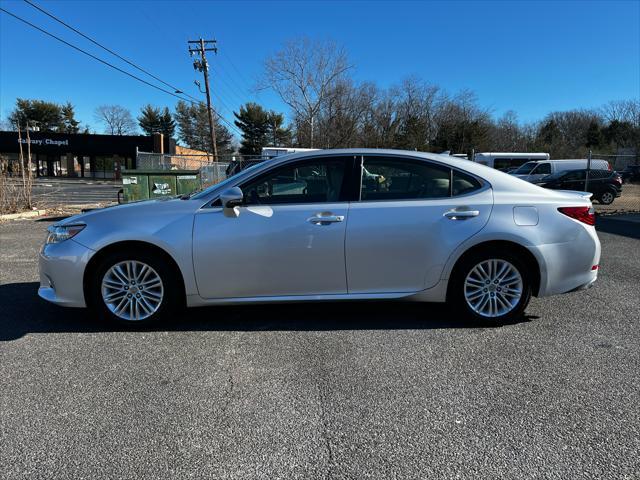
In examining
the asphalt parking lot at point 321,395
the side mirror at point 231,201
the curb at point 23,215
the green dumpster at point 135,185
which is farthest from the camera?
the green dumpster at point 135,185

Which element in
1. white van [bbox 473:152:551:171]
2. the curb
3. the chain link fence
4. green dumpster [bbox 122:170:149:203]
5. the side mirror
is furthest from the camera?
white van [bbox 473:152:551:171]

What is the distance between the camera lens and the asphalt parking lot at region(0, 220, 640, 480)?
2.42 metres

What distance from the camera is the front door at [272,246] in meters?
4.09

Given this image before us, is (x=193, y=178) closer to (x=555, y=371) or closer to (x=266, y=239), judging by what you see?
(x=266, y=239)

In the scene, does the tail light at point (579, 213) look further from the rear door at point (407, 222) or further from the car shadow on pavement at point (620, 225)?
the car shadow on pavement at point (620, 225)

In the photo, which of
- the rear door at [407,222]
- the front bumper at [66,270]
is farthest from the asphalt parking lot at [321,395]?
the rear door at [407,222]

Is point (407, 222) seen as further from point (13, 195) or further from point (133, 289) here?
point (13, 195)

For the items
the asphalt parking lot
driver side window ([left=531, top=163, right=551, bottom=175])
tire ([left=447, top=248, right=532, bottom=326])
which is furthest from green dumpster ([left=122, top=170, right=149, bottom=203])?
driver side window ([left=531, top=163, right=551, bottom=175])

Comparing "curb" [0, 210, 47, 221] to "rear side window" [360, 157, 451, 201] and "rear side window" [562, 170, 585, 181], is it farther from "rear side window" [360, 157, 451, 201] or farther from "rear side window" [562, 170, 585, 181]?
"rear side window" [562, 170, 585, 181]

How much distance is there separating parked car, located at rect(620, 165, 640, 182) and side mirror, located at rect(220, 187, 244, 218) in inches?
1397

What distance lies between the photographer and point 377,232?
4125mm

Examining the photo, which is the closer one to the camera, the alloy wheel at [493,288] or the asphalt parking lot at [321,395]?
the asphalt parking lot at [321,395]

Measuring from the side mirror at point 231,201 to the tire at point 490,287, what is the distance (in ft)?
6.75

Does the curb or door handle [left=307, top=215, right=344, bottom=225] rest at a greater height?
door handle [left=307, top=215, right=344, bottom=225]
